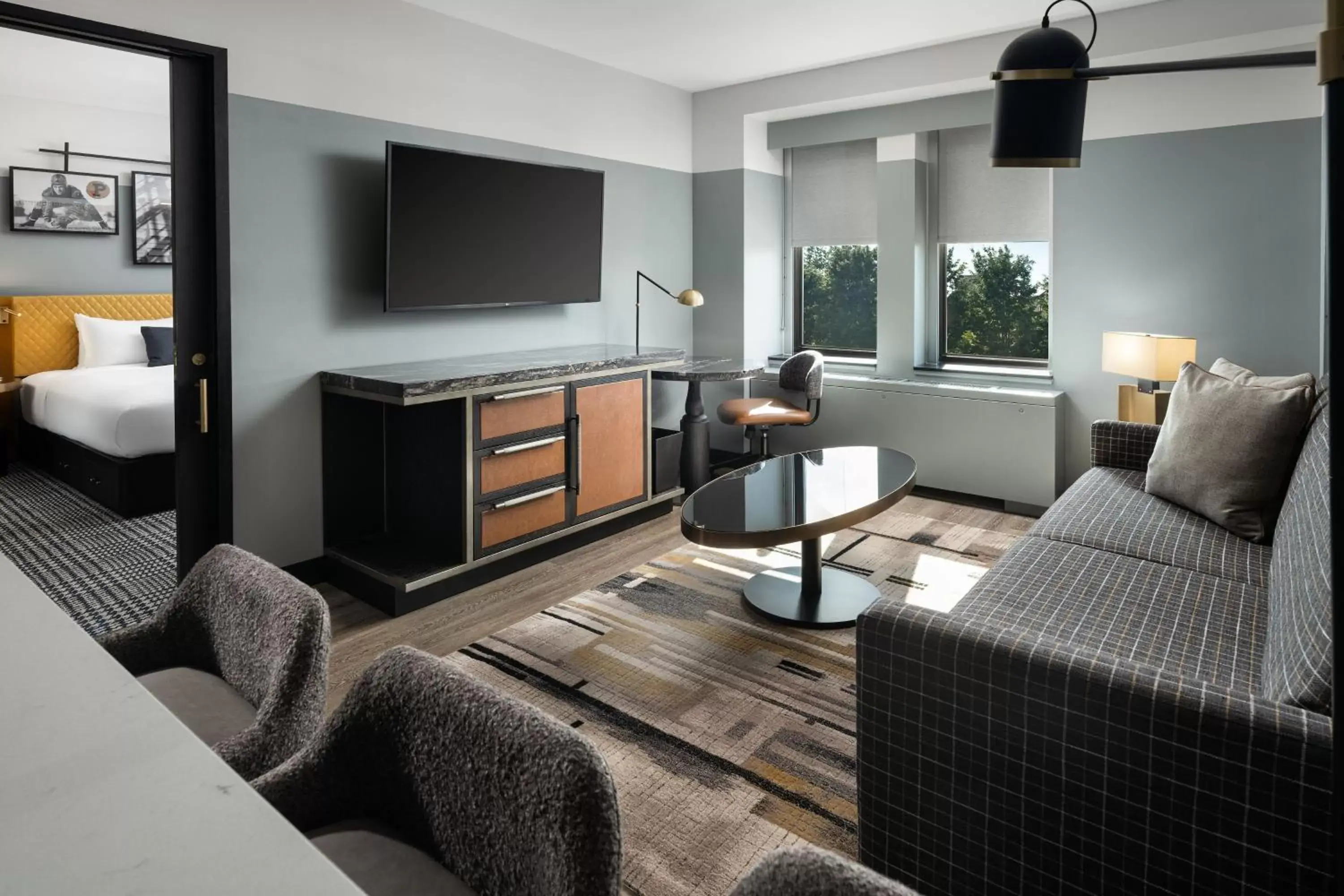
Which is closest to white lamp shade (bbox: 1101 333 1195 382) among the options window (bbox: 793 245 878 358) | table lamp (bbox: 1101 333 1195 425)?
table lamp (bbox: 1101 333 1195 425)

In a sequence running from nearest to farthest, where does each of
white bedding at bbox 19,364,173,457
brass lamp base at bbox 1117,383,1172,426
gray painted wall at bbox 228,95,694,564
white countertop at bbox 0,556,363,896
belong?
white countertop at bbox 0,556,363,896 → gray painted wall at bbox 228,95,694,564 → brass lamp base at bbox 1117,383,1172,426 → white bedding at bbox 19,364,173,457

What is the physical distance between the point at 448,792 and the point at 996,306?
4777mm

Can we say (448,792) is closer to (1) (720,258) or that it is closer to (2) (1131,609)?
(2) (1131,609)

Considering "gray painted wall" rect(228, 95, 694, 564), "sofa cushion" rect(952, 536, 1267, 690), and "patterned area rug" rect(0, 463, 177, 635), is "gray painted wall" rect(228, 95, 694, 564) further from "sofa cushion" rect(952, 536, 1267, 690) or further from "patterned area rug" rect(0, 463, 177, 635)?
"sofa cushion" rect(952, 536, 1267, 690)

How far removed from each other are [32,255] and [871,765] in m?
6.13

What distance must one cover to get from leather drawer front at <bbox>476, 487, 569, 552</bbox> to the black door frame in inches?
37.6

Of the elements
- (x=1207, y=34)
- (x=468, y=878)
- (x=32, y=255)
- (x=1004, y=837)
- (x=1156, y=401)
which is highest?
(x=1207, y=34)

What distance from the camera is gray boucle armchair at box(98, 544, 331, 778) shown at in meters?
1.07

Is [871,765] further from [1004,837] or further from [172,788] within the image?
[172,788]

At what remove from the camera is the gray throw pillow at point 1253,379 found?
2.65 meters

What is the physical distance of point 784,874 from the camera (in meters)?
0.62

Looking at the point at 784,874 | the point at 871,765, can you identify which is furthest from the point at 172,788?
the point at 871,765

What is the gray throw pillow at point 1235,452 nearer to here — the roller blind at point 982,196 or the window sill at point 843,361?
the roller blind at point 982,196

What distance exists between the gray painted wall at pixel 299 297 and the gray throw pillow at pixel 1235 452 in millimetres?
2952
